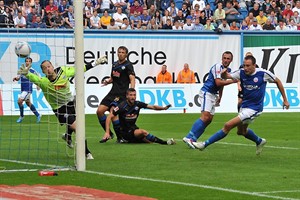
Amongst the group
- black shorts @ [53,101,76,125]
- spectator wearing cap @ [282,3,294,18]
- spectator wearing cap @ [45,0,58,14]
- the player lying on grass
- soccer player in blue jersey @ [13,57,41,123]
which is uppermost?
spectator wearing cap @ [45,0,58,14]

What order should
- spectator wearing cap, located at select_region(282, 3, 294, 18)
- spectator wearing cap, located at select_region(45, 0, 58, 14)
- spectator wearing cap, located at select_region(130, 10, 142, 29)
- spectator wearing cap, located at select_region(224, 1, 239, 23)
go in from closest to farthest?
1. spectator wearing cap, located at select_region(45, 0, 58, 14)
2. spectator wearing cap, located at select_region(130, 10, 142, 29)
3. spectator wearing cap, located at select_region(224, 1, 239, 23)
4. spectator wearing cap, located at select_region(282, 3, 294, 18)

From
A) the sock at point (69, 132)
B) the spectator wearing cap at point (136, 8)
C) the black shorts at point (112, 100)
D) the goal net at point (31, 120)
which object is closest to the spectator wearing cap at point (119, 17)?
the spectator wearing cap at point (136, 8)

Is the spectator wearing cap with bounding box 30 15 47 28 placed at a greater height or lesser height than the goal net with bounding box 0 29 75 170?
greater

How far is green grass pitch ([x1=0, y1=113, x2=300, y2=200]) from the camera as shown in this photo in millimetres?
12266

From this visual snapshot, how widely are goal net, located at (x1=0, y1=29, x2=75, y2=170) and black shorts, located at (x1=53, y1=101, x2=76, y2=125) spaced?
66cm

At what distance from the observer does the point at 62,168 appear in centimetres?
1466

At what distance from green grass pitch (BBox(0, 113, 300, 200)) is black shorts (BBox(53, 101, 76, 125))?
68 cm

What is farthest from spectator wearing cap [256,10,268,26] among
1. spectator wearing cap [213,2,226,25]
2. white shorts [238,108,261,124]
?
white shorts [238,108,261,124]

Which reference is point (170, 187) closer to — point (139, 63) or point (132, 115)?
point (132, 115)

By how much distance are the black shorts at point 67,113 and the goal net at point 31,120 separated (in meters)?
0.66

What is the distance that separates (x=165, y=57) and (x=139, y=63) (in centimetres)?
126

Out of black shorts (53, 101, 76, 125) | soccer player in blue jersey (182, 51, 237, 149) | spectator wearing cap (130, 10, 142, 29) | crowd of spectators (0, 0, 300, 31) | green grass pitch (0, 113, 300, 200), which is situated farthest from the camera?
spectator wearing cap (130, 10, 142, 29)

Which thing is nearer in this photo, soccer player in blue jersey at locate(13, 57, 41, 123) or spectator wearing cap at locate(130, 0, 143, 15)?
soccer player in blue jersey at locate(13, 57, 41, 123)

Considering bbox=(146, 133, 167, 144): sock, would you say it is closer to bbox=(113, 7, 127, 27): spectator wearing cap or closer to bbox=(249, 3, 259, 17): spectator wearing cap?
bbox=(113, 7, 127, 27): spectator wearing cap
